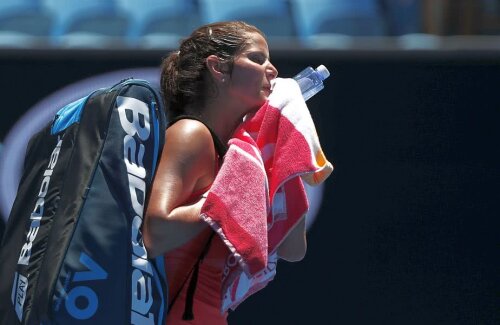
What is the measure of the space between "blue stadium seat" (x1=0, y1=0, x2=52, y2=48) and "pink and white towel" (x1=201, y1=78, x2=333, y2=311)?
197 cm

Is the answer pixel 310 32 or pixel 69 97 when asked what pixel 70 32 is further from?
pixel 310 32

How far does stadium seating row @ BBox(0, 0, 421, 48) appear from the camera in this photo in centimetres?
370

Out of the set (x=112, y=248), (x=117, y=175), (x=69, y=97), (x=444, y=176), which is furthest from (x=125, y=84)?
(x=444, y=176)

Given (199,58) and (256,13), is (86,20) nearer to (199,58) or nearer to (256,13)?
(256,13)

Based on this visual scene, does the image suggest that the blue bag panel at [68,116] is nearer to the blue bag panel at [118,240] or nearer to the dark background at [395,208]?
the blue bag panel at [118,240]

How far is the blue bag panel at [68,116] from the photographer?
182 centimetres

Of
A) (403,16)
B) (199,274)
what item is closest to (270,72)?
(199,274)

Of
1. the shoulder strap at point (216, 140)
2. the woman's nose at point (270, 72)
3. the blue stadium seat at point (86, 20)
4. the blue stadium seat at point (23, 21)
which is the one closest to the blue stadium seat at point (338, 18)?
the blue stadium seat at point (86, 20)

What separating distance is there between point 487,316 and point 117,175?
84.7 inches

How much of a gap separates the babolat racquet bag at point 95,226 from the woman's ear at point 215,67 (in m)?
0.15

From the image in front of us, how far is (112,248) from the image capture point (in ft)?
5.44

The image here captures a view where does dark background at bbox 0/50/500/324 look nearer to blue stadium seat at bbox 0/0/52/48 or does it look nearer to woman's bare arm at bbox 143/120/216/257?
blue stadium seat at bbox 0/0/52/48

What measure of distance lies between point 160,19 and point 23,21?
0.55m

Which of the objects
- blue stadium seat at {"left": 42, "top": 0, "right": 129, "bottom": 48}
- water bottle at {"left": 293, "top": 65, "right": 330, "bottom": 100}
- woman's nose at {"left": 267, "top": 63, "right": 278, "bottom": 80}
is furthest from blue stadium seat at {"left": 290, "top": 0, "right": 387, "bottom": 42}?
woman's nose at {"left": 267, "top": 63, "right": 278, "bottom": 80}
